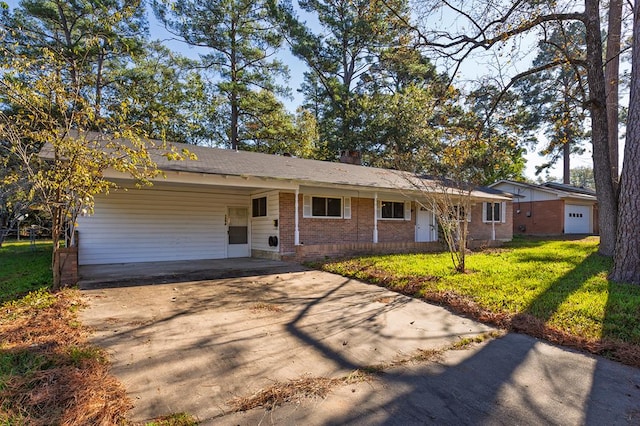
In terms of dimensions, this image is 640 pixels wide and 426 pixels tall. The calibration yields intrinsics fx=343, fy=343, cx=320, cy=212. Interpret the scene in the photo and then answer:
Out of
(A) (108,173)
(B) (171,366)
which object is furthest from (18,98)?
(B) (171,366)

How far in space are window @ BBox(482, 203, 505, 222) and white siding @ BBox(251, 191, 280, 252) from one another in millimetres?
11992

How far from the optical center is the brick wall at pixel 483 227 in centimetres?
1730

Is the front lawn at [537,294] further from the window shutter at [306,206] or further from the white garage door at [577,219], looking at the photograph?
the white garage door at [577,219]

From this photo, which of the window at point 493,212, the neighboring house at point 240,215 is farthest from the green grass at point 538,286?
the window at point 493,212

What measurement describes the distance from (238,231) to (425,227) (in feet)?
28.0

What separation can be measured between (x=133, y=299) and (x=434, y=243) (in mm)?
11659

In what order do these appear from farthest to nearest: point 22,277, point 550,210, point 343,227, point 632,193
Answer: point 550,210 → point 343,227 → point 22,277 → point 632,193

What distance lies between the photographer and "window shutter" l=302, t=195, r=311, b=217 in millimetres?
11883

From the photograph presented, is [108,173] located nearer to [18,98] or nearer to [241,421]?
[18,98]

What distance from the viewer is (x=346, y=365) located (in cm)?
343

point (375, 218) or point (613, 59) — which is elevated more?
point (613, 59)

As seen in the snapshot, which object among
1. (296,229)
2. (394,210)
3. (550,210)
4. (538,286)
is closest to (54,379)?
(538,286)

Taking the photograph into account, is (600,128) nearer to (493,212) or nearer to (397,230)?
(397,230)

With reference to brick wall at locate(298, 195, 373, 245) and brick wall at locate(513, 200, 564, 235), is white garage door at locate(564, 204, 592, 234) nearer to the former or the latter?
brick wall at locate(513, 200, 564, 235)
